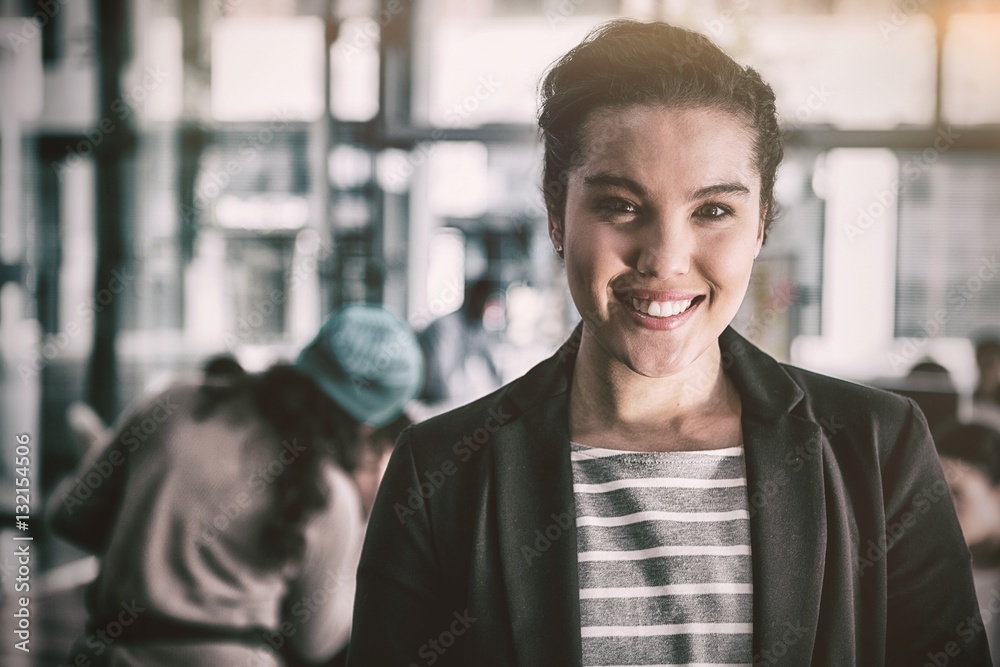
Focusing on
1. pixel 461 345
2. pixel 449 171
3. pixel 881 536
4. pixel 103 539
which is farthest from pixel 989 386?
pixel 103 539

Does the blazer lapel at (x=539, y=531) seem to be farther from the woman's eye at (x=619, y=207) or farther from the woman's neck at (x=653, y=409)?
the woman's eye at (x=619, y=207)

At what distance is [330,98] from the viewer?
3.35 m

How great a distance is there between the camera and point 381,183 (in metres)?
3.28

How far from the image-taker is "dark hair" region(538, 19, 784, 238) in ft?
2.75

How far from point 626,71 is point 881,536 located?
570 mm

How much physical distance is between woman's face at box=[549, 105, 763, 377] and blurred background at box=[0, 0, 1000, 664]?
1.99 m

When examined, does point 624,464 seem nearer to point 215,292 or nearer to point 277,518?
point 277,518

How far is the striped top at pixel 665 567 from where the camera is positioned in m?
0.83
